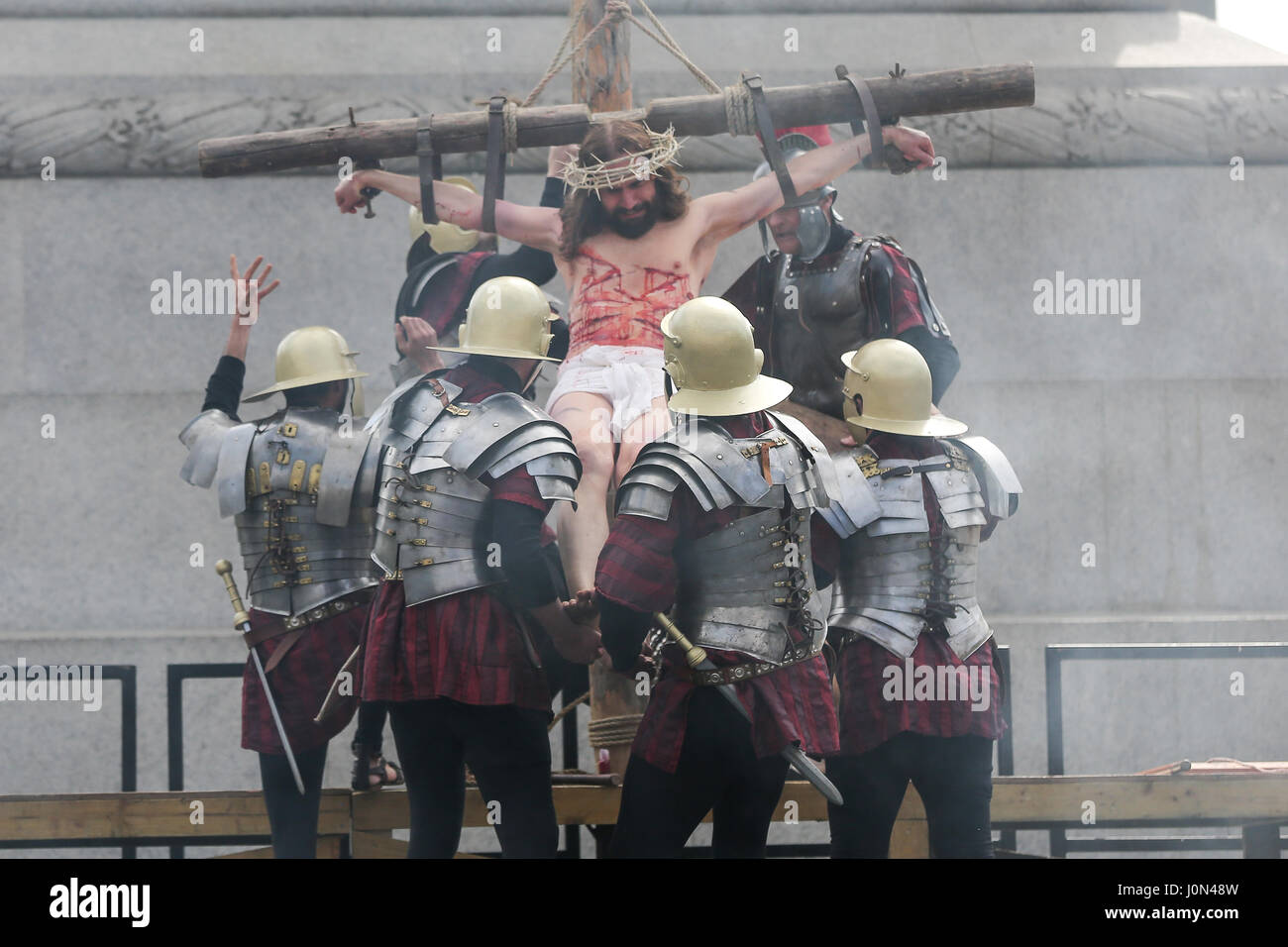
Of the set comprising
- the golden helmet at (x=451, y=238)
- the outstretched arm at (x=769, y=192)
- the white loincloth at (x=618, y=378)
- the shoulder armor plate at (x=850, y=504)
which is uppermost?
the golden helmet at (x=451, y=238)

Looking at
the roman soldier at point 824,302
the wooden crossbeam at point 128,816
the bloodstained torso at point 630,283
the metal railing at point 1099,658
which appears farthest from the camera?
the metal railing at point 1099,658

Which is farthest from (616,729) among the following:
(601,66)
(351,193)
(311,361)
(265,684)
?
(601,66)

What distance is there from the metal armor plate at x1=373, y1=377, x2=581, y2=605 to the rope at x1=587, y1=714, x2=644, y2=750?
1.42 m

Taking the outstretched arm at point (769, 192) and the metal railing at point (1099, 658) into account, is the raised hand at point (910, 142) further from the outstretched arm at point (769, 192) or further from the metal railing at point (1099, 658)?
the metal railing at point (1099, 658)

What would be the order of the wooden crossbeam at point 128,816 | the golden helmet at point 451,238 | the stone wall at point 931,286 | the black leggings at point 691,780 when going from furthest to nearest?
the stone wall at point 931,286 < the golden helmet at point 451,238 < the wooden crossbeam at point 128,816 < the black leggings at point 691,780

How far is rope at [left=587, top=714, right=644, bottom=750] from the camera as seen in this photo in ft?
22.4

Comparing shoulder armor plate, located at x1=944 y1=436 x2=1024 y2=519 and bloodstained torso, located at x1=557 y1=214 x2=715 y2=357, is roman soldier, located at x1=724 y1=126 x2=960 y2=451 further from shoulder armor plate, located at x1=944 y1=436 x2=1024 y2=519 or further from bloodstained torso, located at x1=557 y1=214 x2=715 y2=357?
shoulder armor plate, located at x1=944 y1=436 x2=1024 y2=519

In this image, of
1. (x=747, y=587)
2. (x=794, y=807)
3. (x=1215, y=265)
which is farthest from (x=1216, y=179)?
(x=747, y=587)

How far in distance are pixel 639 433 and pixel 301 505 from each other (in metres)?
1.27

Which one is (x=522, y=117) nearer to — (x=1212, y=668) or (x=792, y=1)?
(x=792, y=1)

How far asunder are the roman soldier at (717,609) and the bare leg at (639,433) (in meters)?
0.88

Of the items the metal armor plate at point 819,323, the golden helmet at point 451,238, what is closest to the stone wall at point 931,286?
the golden helmet at point 451,238

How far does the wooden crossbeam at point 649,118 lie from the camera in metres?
6.57

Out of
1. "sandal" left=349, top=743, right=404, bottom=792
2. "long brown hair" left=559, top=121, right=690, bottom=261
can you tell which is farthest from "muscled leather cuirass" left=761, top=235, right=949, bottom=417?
"sandal" left=349, top=743, right=404, bottom=792
